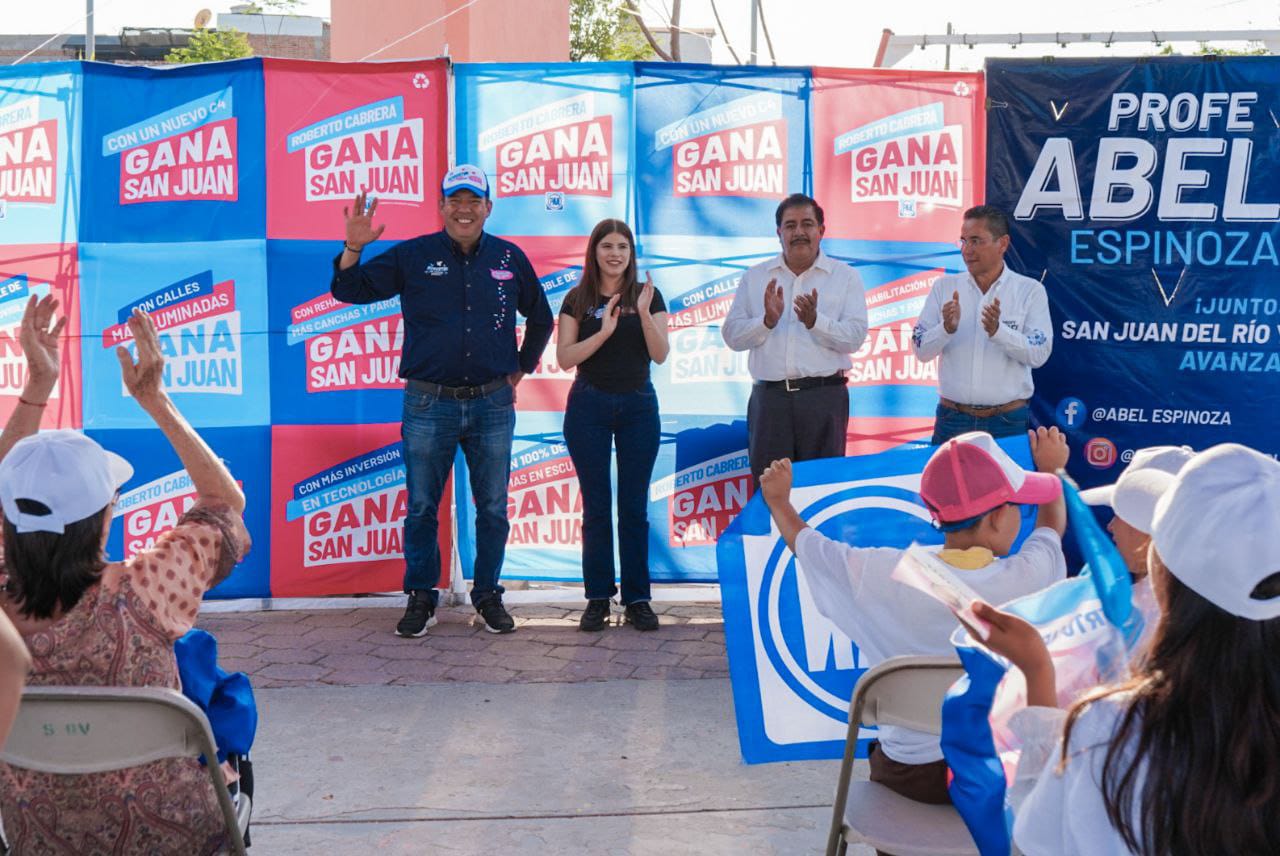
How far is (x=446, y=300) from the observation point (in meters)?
6.02

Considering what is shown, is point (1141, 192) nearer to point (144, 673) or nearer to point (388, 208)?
point (388, 208)

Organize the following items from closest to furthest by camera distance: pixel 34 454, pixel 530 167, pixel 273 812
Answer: pixel 34 454 < pixel 273 812 < pixel 530 167

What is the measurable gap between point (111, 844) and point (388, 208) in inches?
170

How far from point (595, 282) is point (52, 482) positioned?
3887 mm

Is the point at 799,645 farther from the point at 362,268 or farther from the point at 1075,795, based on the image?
the point at 362,268

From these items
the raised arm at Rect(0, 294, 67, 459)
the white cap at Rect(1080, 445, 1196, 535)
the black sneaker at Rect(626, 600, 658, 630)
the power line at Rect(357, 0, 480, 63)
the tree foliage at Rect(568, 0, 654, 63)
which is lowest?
the black sneaker at Rect(626, 600, 658, 630)

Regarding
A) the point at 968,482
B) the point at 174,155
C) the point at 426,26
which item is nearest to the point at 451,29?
the point at 426,26

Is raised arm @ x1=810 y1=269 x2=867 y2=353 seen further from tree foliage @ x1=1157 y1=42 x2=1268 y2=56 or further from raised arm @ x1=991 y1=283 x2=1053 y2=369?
tree foliage @ x1=1157 y1=42 x2=1268 y2=56

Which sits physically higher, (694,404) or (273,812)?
(694,404)

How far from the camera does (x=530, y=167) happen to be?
6.46 metres

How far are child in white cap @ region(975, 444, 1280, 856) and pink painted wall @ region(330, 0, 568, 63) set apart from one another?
28.8ft

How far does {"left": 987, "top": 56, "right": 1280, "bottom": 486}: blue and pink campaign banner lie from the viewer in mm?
6508

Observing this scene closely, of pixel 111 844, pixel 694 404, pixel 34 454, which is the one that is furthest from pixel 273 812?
pixel 694 404

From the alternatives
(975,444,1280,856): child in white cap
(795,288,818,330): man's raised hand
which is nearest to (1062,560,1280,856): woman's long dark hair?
(975,444,1280,856): child in white cap
